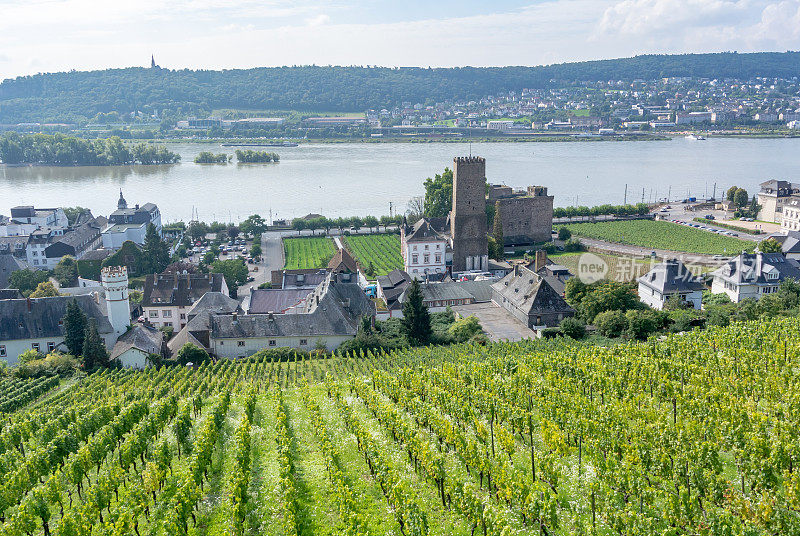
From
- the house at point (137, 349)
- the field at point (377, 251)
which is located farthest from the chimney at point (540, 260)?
the house at point (137, 349)

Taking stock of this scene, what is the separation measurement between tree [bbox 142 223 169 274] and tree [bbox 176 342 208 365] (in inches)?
888

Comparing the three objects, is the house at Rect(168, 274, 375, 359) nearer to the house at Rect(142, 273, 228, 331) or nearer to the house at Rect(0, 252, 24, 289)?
the house at Rect(142, 273, 228, 331)

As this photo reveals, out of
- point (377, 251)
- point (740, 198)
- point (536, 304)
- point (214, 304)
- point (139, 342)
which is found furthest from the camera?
point (740, 198)

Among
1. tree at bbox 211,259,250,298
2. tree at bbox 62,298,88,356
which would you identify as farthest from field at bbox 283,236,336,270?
tree at bbox 62,298,88,356

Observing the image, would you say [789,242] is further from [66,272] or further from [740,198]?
[66,272]

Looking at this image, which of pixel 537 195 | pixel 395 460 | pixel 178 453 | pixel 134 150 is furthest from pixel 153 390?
pixel 134 150

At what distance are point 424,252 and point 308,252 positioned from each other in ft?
43.2

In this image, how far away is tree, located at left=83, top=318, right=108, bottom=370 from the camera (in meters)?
32.2

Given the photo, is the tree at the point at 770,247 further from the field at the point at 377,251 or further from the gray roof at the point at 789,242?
the field at the point at 377,251

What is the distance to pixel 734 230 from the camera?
220ft

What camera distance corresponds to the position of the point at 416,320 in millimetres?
35031

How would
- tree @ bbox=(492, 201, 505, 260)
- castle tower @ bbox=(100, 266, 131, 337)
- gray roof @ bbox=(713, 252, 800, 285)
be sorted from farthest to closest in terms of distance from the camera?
tree @ bbox=(492, 201, 505, 260), gray roof @ bbox=(713, 252, 800, 285), castle tower @ bbox=(100, 266, 131, 337)

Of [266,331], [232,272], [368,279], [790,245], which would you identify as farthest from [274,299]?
[790,245]

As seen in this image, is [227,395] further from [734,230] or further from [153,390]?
[734,230]
